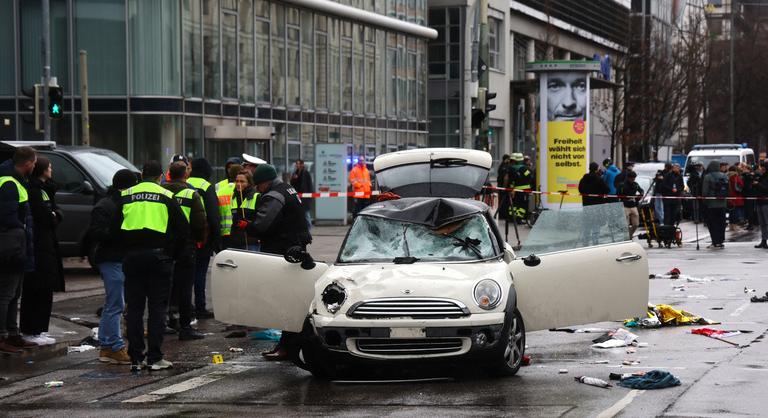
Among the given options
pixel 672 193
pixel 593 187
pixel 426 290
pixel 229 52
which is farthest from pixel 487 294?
pixel 229 52

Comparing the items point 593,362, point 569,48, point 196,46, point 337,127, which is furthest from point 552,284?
point 569,48

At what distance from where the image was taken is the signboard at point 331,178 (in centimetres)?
3591

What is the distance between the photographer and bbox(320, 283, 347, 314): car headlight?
10.6m

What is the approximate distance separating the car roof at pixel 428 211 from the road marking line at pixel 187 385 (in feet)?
5.82

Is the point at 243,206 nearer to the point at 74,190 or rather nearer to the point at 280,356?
the point at 280,356

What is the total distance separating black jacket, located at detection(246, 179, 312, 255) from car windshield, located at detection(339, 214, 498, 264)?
49.3 inches

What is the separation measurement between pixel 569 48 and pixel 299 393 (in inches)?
2383

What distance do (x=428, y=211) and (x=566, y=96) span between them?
80.6 ft

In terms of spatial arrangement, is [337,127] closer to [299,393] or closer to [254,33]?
[254,33]

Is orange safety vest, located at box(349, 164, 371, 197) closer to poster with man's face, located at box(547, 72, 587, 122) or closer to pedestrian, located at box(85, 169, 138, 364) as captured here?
poster with man's face, located at box(547, 72, 587, 122)

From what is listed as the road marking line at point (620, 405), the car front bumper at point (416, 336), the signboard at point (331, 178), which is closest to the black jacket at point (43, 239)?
the car front bumper at point (416, 336)

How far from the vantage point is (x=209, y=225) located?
14445mm

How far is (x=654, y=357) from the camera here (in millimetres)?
11906

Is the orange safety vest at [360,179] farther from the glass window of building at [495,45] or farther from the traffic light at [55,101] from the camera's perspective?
the glass window of building at [495,45]
